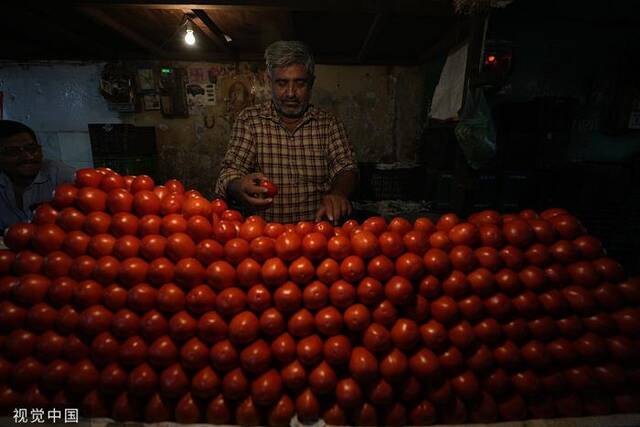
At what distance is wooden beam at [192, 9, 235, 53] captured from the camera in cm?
391

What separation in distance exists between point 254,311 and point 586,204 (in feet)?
19.7

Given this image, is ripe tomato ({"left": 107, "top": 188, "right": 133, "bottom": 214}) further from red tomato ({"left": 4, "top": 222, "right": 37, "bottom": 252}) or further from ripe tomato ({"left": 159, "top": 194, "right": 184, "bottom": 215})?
red tomato ({"left": 4, "top": 222, "right": 37, "bottom": 252})

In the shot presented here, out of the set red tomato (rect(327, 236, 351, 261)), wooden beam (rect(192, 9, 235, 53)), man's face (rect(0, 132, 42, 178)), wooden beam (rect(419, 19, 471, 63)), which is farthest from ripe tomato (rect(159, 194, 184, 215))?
wooden beam (rect(419, 19, 471, 63))

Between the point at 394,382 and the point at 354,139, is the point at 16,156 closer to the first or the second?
the point at 394,382

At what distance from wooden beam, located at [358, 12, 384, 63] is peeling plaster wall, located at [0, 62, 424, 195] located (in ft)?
2.14

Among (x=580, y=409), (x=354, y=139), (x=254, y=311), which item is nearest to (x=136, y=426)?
(x=254, y=311)

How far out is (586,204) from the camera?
15.3ft

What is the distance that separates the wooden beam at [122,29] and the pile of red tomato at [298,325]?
14.5 feet

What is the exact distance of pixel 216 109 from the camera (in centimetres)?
644

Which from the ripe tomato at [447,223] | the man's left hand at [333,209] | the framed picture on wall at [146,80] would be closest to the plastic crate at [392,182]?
the man's left hand at [333,209]

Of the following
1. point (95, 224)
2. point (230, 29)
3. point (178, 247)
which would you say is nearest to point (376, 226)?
point (178, 247)

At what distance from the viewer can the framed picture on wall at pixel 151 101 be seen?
642 cm

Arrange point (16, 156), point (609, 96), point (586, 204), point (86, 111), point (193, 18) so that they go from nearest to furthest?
point (16, 156) < point (193, 18) < point (586, 204) < point (609, 96) < point (86, 111)

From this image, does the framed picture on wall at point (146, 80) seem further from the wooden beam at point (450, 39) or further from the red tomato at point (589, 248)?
the red tomato at point (589, 248)
